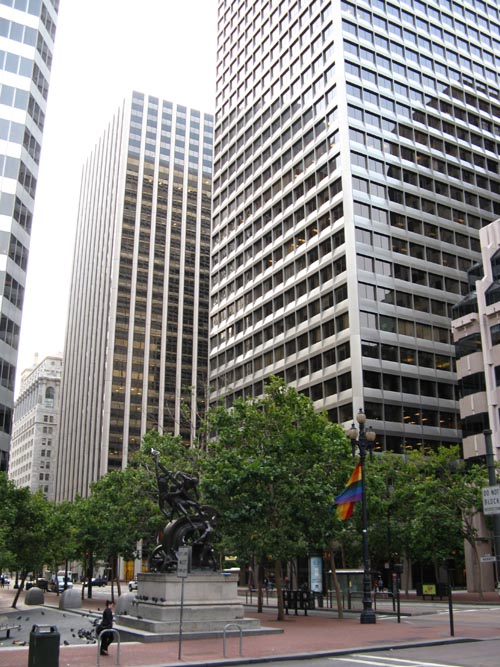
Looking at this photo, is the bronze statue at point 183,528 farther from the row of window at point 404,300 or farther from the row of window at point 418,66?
the row of window at point 418,66

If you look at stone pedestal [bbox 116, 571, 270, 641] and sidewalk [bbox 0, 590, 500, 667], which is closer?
sidewalk [bbox 0, 590, 500, 667]

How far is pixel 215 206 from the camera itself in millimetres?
100000

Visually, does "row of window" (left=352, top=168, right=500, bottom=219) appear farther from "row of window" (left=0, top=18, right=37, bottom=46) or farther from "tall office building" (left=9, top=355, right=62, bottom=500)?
"tall office building" (left=9, top=355, right=62, bottom=500)

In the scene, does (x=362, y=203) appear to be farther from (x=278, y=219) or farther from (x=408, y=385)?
(x=408, y=385)

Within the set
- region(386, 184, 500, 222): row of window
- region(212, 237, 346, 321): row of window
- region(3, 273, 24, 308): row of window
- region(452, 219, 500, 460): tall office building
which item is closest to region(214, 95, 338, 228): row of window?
region(386, 184, 500, 222): row of window

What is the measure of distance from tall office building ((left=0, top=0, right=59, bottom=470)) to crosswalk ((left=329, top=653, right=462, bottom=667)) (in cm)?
3975

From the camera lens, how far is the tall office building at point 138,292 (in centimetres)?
12888

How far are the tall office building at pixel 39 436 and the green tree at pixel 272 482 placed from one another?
146903 mm

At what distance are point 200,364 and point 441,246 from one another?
74861 mm

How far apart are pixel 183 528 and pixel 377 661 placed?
10.7 m

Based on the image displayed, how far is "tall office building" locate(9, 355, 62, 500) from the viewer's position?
172125mm

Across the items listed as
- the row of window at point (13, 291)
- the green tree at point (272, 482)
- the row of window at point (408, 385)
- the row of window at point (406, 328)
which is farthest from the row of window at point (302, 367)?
the green tree at point (272, 482)

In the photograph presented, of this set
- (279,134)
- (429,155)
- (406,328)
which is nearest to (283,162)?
(279,134)

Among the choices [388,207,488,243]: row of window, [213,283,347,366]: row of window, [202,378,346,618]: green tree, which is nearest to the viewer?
[202,378,346,618]: green tree
